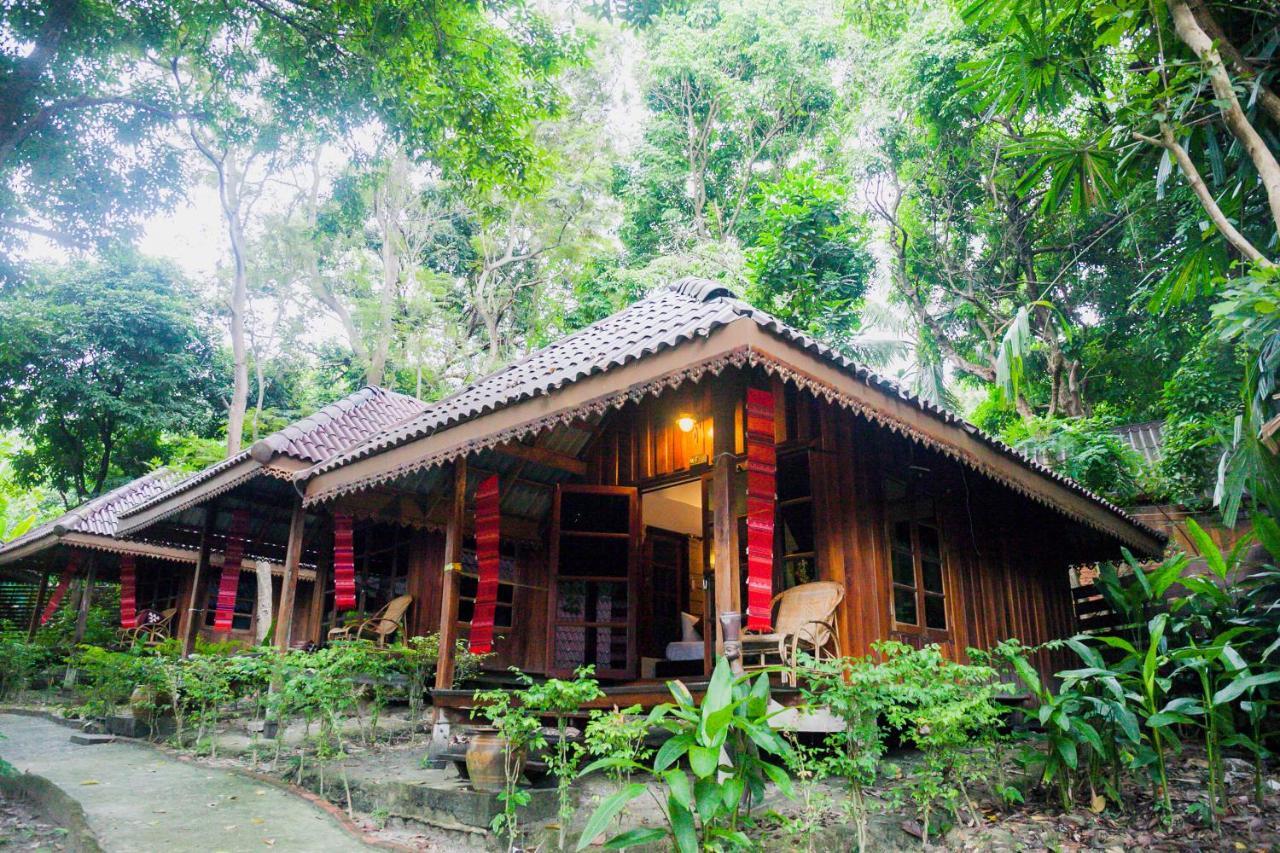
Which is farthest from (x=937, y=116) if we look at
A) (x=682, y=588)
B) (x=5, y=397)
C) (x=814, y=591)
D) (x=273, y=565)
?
(x=5, y=397)

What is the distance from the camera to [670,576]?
967cm

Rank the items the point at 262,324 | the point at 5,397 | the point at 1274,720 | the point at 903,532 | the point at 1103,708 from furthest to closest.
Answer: the point at 262,324 → the point at 5,397 → the point at 903,532 → the point at 1274,720 → the point at 1103,708

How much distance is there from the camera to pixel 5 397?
64.1 ft

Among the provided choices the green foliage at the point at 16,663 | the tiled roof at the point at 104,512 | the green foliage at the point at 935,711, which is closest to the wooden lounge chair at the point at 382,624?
the tiled roof at the point at 104,512

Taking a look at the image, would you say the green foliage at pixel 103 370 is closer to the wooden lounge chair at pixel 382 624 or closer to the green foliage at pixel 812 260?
the wooden lounge chair at pixel 382 624

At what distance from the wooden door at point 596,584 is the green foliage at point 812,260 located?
7.62m

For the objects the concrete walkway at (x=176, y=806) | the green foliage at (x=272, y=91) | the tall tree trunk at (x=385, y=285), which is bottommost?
the concrete walkway at (x=176, y=806)

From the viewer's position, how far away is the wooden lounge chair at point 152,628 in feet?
43.3

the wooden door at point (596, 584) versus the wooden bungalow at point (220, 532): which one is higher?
the wooden bungalow at point (220, 532)

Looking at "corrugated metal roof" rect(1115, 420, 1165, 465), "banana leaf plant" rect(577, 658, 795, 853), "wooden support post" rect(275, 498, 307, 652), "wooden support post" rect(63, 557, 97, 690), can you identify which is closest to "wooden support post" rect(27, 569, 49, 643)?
"wooden support post" rect(63, 557, 97, 690)

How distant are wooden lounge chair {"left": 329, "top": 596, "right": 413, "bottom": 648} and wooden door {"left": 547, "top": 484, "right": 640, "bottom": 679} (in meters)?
2.63

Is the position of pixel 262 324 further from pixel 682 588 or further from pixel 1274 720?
pixel 1274 720

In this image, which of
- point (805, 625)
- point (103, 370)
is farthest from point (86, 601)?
point (805, 625)

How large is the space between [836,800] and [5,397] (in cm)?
2230
